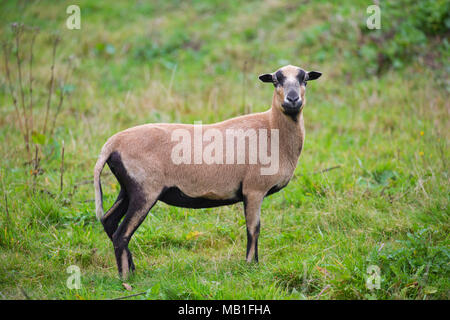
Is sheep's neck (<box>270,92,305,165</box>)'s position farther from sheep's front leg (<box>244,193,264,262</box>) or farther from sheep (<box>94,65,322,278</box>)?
sheep's front leg (<box>244,193,264,262</box>)

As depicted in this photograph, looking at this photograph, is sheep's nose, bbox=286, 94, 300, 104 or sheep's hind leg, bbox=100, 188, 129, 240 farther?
sheep's hind leg, bbox=100, 188, 129, 240

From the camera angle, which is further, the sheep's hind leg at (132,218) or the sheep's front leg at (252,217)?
the sheep's front leg at (252,217)

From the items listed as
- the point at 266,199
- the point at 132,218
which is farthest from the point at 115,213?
the point at 266,199

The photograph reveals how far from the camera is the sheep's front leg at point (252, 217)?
4863 millimetres

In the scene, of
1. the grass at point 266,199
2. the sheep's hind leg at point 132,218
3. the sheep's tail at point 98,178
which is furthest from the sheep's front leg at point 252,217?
the sheep's tail at point 98,178

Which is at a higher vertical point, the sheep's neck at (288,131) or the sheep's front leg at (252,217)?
the sheep's neck at (288,131)

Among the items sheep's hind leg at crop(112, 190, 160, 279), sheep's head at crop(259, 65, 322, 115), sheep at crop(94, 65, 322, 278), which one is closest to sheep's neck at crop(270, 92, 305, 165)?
sheep at crop(94, 65, 322, 278)

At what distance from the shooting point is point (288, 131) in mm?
5059

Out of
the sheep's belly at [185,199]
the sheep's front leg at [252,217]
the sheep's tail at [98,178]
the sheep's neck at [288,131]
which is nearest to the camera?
the sheep's tail at [98,178]

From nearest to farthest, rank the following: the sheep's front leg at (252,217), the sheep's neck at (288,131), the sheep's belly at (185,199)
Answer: the sheep's belly at (185,199)
the sheep's front leg at (252,217)
the sheep's neck at (288,131)

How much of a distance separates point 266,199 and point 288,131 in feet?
6.05

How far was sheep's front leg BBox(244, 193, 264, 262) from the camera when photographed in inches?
191

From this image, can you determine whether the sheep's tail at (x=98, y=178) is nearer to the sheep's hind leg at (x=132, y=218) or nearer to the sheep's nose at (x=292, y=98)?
the sheep's hind leg at (x=132, y=218)

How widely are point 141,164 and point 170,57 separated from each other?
7804 millimetres
